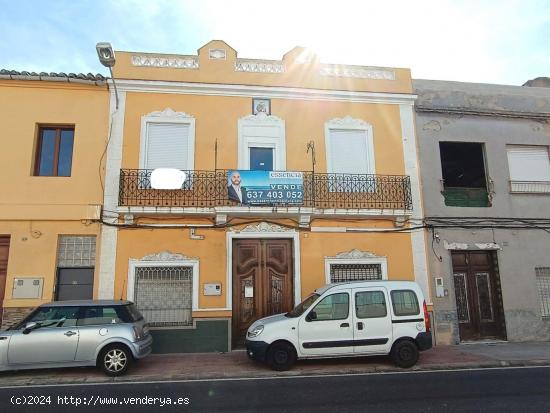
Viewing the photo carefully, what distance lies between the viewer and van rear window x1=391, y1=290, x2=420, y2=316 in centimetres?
903

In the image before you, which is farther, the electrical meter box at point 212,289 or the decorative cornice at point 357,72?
the decorative cornice at point 357,72

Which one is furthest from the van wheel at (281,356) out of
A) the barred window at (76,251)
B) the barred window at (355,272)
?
the barred window at (76,251)

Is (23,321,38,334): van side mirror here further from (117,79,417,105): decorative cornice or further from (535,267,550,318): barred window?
(535,267,550,318): barred window

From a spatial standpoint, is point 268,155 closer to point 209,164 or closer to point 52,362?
point 209,164

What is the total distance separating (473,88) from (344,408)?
11.0m

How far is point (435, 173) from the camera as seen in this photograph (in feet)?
40.9

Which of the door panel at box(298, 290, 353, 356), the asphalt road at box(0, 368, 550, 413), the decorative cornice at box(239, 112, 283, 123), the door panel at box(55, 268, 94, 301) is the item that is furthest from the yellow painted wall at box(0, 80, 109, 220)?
the door panel at box(298, 290, 353, 356)

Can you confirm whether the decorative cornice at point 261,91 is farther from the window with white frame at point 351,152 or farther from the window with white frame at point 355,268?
the window with white frame at point 355,268

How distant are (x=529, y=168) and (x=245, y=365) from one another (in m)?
10.3

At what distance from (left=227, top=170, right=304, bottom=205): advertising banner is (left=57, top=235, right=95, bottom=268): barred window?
3829mm

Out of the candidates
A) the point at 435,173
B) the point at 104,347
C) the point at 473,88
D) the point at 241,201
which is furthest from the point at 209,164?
the point at 473,88

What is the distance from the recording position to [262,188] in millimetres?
11219

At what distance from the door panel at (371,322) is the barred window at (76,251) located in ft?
22.2

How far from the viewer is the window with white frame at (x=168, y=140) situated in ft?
38.1
